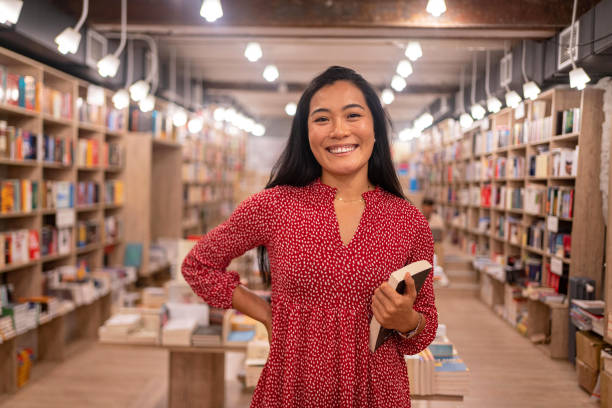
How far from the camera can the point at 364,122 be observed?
138 cm

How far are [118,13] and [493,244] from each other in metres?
5.46

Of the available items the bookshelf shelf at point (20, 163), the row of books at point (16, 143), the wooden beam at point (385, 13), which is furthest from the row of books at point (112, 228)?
the wooden beam at point (385, 13)

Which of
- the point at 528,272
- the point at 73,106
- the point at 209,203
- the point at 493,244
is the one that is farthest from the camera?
the point at 209,203

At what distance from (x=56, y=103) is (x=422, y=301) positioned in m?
4.27

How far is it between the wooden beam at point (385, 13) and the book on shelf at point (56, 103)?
819 millimetres

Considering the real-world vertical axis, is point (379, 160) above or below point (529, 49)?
below

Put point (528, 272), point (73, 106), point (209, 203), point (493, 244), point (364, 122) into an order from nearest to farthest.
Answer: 1. point (364, 122)
2. point (73, 106)
3. point (528, 272)
4. point (493, 244)
5. point (209, 203)

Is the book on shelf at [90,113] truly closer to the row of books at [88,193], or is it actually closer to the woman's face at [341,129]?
the row of books at [88,193]

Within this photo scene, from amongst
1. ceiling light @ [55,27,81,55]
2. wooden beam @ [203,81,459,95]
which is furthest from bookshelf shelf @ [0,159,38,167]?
wooden beam @ [203,81,459,95]

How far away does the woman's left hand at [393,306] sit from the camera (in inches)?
46.4

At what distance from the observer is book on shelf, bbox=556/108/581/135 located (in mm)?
4626

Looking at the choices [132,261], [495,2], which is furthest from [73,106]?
[495,2]

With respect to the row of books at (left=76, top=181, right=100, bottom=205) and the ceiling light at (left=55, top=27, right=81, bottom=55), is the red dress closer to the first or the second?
the ceiling light at (left=55, top=27, right=81, bottom=55)

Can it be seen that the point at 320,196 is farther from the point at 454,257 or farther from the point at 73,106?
the point at 454,257
